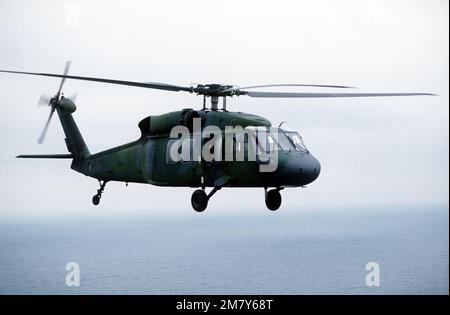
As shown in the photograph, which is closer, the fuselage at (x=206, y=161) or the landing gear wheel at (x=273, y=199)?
the fuselage at (x=206, y=161)

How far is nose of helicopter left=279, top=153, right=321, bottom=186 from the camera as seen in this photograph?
64.7 ft

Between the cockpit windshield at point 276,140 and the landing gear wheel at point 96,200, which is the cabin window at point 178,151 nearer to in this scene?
the cockpit windshield at point 276,140

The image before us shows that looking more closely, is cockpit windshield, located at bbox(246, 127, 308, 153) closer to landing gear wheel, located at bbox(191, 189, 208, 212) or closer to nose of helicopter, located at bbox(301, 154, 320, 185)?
nose of helicopter, located at bbox(301, 154, 320, 185)

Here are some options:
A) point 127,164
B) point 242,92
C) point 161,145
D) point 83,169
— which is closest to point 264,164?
point 242,92

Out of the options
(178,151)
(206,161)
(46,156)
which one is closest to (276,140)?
(206,161)

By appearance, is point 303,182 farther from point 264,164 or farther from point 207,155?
point 207,155

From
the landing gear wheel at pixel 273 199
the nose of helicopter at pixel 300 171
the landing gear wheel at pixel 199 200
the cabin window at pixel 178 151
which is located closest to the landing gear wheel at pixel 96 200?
the cabin window at pixel 178 151

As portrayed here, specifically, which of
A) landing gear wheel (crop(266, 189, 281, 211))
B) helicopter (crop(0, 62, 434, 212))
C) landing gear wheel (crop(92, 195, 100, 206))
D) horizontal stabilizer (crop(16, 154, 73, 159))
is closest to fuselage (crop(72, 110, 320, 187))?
helicopter (crop(0, 62, 434, 212))

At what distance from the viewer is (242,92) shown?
21.6 meters

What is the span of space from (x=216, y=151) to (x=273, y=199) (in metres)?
2.38

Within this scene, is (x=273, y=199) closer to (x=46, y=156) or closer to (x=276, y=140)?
(x=276, y=140)

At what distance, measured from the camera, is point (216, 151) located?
2075cm

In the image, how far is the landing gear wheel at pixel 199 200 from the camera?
20.9m

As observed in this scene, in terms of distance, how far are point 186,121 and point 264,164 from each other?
3.34 metres
